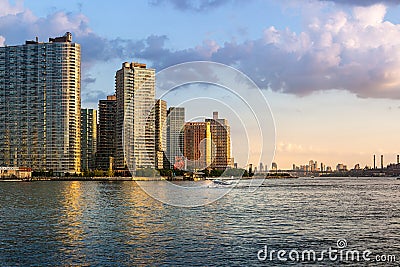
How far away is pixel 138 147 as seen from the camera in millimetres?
56094

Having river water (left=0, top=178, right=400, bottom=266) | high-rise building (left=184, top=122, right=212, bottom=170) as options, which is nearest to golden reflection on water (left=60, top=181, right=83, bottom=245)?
river water (left=0, top=178, right=400, bottom=266)

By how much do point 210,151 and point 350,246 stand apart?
66.6ft

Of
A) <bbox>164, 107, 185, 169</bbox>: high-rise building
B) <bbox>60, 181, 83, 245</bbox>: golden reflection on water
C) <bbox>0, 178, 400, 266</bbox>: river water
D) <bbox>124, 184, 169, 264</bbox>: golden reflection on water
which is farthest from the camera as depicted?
<bbox>60, 181, 83, 245</bbox>: golden reflection on water

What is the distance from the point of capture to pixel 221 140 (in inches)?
2180

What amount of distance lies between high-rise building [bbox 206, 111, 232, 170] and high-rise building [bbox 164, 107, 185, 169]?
280 centimetres

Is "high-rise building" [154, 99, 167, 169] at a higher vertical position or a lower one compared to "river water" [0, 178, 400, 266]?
higher

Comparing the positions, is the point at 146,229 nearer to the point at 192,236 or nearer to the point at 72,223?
the point at 192,236

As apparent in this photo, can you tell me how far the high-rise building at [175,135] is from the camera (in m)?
45.4

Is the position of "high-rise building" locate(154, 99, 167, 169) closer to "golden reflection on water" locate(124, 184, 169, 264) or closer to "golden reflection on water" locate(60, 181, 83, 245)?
"golden reflection on water" locate(124, 184, 169, 264)

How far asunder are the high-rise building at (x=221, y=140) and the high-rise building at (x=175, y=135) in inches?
110

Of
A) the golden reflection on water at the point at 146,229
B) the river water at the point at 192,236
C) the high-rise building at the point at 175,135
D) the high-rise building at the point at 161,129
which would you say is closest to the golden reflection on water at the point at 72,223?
the river water at the point at 192,236

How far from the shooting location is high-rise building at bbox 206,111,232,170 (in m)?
47.9

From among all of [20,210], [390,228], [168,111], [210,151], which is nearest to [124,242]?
[168,111]

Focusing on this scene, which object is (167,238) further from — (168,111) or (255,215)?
(255,215)
